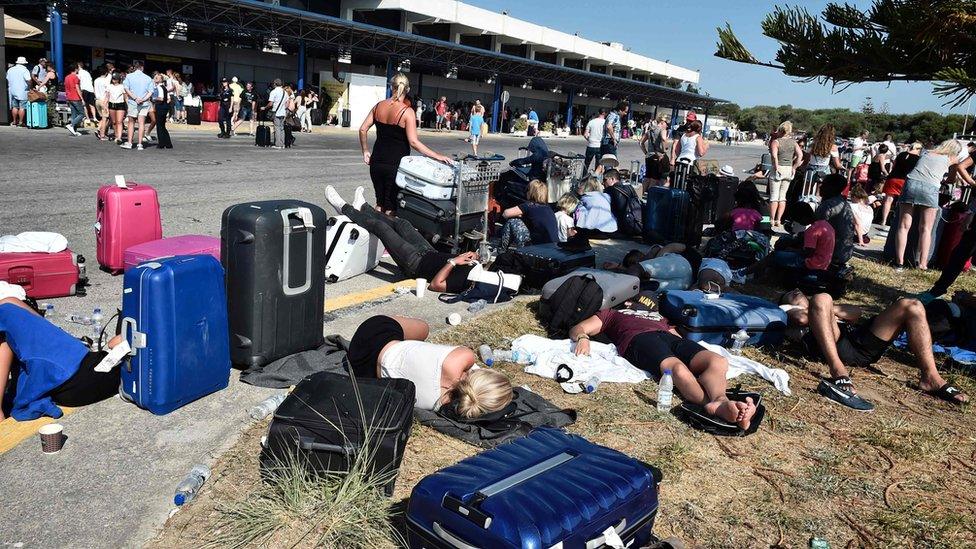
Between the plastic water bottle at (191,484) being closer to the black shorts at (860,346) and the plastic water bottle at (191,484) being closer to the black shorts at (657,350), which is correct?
the black shorts at (657,350)

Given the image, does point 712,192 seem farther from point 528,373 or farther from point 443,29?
point 443,29

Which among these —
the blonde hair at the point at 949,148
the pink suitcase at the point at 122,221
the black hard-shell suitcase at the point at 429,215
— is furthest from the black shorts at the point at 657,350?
the blonde hair at the point at 949,148

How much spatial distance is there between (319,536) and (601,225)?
22.4ft

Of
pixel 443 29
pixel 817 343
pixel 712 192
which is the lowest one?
pixel 817 343

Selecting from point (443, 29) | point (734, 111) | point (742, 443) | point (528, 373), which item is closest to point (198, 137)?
point (528, 373)

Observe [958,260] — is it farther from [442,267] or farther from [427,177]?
[427,177]

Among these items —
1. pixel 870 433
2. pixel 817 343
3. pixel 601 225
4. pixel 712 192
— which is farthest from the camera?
pixel 712 192

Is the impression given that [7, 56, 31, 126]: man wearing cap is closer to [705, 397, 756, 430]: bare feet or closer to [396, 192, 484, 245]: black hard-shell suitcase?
[396, 192, 484, 245]: black hard-shell suitcase

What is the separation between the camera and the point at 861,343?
5.63 metres

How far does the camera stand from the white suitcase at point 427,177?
25.0 feet

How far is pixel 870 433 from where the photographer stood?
461 centimetres

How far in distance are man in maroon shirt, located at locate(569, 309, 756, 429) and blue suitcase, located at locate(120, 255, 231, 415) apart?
2.61m

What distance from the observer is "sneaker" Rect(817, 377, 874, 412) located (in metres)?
5.00

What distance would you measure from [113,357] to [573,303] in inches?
132
